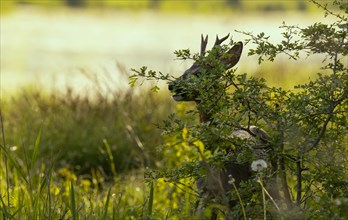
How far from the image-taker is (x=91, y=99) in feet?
38.0

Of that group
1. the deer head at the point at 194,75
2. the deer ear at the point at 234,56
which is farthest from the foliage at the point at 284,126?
the deer ear at the point at 234,56

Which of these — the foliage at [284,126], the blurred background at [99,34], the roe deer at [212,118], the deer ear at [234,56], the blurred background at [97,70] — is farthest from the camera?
the blurred background at [99,34]

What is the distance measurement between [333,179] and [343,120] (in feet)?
1.20

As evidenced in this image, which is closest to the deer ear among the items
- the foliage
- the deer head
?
the deer head

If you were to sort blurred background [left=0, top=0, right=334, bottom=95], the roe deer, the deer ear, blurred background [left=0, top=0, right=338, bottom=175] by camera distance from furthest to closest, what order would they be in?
blurred background [left=0, top=0, right=334, bottom=95] → blurred background [left=0, top=0, right=338, bottom=175] → the deer ear → the roe deer

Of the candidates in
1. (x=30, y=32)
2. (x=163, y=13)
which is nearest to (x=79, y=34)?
(x=30, y=32)

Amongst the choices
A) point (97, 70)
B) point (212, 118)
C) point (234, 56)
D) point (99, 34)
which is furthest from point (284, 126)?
point (99, 34)

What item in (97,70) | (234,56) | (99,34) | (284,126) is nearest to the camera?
(284,126)

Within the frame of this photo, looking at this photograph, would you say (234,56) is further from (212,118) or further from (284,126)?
(284,126)

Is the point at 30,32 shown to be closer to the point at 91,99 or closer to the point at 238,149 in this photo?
the point at 91,99

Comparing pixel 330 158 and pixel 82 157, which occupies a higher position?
pixel 330 158

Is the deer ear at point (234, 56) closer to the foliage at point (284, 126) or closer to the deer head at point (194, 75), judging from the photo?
the deer head at point (194, 75)

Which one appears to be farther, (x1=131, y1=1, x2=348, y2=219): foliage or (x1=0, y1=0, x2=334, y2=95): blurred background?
(x1=0, y1=0, x2=334, y2=95): blurred background

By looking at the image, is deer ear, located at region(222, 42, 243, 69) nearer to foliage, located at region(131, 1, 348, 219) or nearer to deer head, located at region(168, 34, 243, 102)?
deer head, located at region(168, 34, 243, 102)
